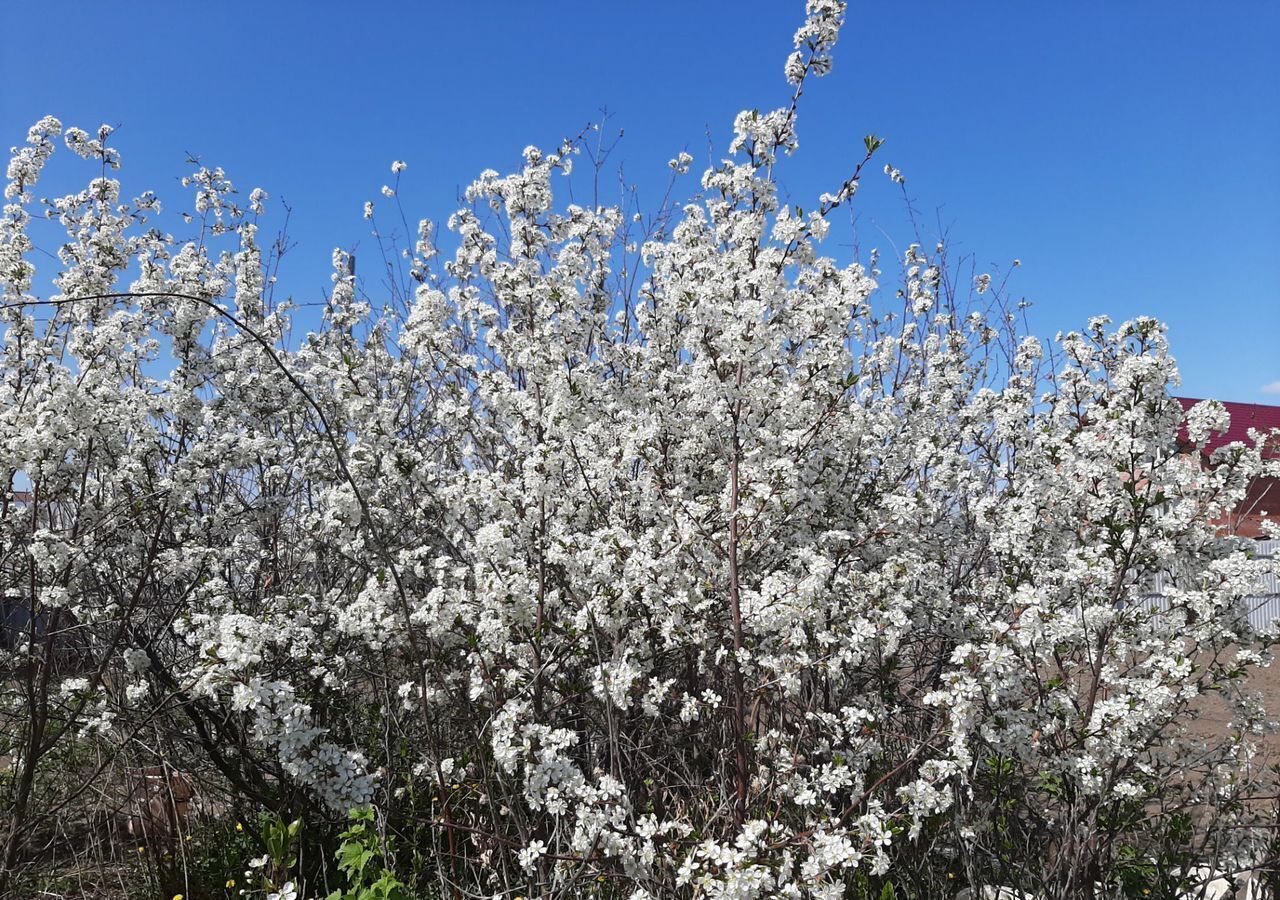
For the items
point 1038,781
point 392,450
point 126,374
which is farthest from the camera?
point 126,374

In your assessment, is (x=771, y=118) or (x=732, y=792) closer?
(x=732, y=792)

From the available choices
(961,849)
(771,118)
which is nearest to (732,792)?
(961,849)

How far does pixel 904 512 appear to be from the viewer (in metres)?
4.18

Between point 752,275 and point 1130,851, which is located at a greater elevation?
point 752,275

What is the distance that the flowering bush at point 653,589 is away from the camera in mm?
3553

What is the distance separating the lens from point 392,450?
4.52 meters

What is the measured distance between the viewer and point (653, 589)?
3896mm

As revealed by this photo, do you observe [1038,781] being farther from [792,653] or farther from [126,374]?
[126,374]

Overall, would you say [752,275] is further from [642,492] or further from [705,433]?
[642,492]

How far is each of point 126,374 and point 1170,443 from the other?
19.1 ft

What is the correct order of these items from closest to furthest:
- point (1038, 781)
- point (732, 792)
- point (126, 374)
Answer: point (732, 792)
point (1038, 781)
point (126, 374)

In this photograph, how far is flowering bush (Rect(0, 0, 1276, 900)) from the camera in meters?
3.55

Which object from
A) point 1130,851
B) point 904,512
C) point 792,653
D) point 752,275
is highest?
point 752,275

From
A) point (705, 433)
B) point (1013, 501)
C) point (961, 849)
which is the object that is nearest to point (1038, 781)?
point (961, 849)
